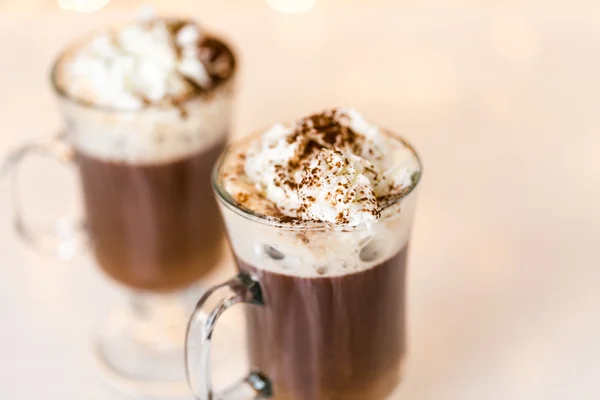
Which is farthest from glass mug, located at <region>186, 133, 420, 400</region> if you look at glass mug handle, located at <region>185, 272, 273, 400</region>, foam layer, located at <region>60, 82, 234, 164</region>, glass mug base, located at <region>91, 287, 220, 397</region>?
glass mug base, located at <region>91, 287, 220, 397</region>

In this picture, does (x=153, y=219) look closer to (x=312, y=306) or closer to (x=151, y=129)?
(x=151, y=129)

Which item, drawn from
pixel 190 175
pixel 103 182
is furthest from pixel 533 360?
pixel 103 182

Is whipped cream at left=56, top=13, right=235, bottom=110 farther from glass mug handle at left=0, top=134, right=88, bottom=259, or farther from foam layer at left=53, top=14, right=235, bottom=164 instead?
glass mug handle at left=0, top=134, right=88, bottom=259

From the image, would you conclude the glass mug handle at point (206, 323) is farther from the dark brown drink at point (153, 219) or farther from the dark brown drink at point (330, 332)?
the dark brown drink at point (153, 219)

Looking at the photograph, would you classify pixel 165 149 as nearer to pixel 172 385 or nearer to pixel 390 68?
pixel 172 385

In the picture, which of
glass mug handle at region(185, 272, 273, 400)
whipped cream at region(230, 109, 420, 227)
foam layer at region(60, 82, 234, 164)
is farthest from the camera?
foam layer at region(60, 82, 234, 164)
